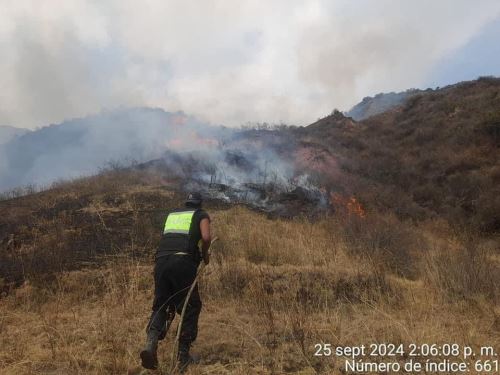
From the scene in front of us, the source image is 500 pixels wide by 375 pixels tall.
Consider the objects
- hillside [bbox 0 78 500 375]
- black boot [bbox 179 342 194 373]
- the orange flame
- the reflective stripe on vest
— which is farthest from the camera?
the orange flame

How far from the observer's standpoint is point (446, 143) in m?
23.7

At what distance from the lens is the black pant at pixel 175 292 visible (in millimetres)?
3824

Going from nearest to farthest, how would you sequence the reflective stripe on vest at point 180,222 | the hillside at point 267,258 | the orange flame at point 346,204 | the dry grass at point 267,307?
the dry grass at point 267,307 < the reflective stripe on vest at point 180,222 < the hillside at point 267,258 < the orange flame at point 346,204

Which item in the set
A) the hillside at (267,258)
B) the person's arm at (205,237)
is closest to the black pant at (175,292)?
the person's arm at (205,237)

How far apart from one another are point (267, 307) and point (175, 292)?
3.22 feet

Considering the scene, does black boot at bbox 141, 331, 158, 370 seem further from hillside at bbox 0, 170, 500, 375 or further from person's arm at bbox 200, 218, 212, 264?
person's arm at bbox 200, 218, 212, 264

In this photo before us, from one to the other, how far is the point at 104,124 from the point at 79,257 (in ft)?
83.4

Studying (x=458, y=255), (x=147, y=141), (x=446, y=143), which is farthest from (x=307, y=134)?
(x=458, y=255)

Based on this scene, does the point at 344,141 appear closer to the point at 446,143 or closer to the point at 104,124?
the point at 446,143

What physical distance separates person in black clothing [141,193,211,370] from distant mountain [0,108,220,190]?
17.4m

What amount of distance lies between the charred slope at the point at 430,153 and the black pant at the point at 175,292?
13360 millimetres

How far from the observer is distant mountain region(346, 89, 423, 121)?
48375 millimetres

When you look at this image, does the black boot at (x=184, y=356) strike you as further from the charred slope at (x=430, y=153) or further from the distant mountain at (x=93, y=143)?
the distant mountain at (x=93, y=143)

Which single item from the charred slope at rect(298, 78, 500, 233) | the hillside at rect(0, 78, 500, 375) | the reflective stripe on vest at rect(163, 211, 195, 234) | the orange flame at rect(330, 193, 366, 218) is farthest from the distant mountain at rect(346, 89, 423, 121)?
the reflective stripe on vest at rect(163, 211, 195, 234)
